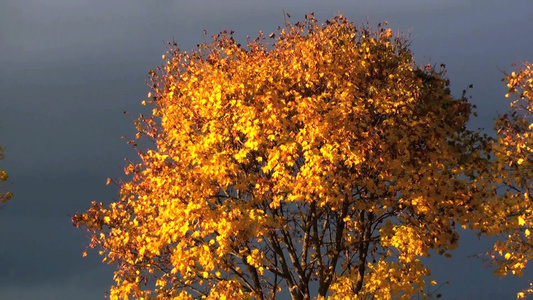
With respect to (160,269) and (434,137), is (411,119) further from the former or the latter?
(160,269)

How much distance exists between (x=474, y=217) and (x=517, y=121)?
6.43 m

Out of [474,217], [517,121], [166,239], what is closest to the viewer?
[166,239]

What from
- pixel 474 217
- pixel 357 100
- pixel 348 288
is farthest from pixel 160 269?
pixel 474 217

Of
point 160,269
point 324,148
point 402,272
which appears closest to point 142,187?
point 160,269

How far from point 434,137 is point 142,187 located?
11906 millimetres

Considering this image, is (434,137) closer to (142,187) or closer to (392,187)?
(392,187)

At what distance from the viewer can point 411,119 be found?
2630 cm

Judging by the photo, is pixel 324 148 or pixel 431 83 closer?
pixel 324 148

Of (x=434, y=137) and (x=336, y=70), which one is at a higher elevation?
(x=336, y=70)

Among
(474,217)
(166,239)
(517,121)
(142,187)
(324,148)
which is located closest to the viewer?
(324,148)

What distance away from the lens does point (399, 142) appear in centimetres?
2573

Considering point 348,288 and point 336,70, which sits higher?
point 336,70

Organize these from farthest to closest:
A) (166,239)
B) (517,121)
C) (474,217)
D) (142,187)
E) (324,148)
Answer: (517,121) < (142,187) < (474,217) < (166,239) < (324,148)

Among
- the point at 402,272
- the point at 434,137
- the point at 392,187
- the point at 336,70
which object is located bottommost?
the point at 402,272
